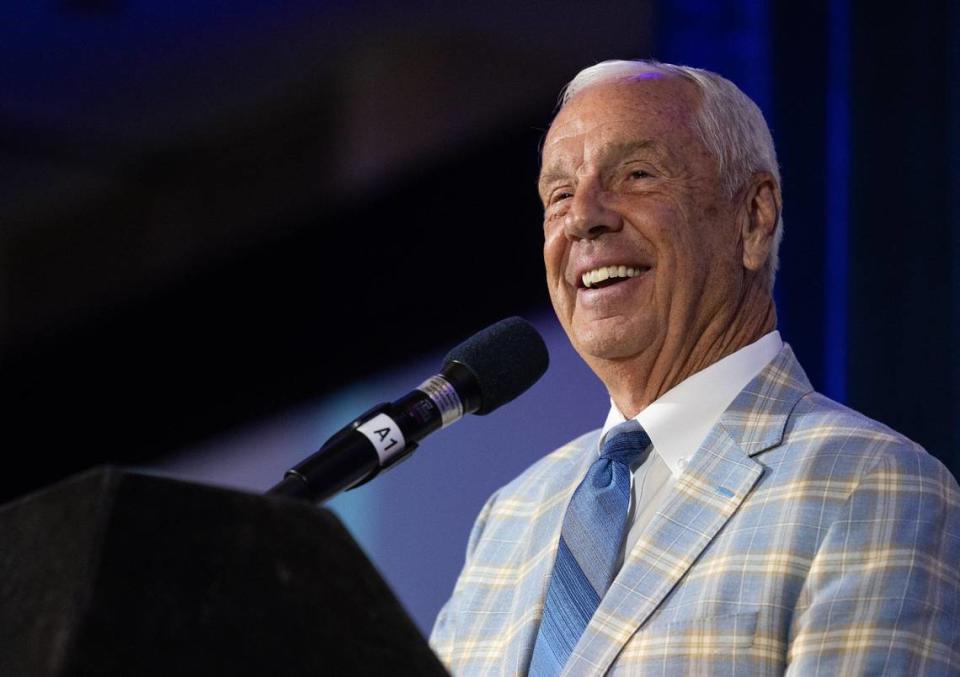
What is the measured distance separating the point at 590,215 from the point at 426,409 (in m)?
0.67

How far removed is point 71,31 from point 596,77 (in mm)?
1530

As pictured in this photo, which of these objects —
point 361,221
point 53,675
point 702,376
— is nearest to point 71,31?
point 361,221

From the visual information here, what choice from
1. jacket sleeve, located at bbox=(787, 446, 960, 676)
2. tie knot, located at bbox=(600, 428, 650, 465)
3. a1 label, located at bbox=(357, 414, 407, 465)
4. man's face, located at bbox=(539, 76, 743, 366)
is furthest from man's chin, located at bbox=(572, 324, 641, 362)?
a1 label, located at bbox=(357, 414, 407, 465)

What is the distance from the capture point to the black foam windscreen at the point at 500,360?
1.38m

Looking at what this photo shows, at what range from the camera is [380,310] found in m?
2.77

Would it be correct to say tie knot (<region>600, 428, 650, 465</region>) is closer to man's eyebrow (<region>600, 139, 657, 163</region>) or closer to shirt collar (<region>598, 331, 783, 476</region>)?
shirt collar (<region>598, 331, 783, 476</region>)

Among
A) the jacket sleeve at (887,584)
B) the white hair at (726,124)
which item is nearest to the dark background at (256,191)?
the white hair at (726,124)

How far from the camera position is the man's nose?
186 cm

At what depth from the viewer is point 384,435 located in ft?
3.96

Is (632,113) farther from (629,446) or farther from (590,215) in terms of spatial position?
(629,446)

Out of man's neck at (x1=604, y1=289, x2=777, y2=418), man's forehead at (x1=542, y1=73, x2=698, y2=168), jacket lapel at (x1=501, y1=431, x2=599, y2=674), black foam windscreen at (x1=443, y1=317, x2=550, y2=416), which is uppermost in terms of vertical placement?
man's forehead at (x1=542, y1=73, x2=698, y2=168)

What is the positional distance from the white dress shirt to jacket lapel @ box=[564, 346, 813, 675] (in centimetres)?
4

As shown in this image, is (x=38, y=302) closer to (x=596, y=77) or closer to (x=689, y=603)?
(x=596, y=77)

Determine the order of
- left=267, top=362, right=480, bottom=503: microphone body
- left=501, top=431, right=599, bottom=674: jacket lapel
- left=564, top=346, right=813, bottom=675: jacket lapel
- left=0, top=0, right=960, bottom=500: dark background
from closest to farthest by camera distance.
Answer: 1. left=267, top=362, right=480, bottom=503: microphone body
2. left=564, top=346, right=813, bottom=675: jacket lapel
3. left=501, top=431, right=599, bottom=674: jacket lapel
4. left=0, top=0, right=960, bottom=500: dark background
